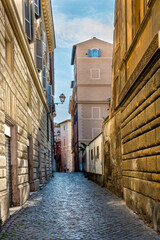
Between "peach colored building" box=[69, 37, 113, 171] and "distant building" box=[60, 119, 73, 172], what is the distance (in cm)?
2034

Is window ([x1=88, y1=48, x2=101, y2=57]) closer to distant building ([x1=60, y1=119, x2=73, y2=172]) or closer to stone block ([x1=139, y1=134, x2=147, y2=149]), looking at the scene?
distant building ([x1=60, y1=119, x2=73, y2=172])

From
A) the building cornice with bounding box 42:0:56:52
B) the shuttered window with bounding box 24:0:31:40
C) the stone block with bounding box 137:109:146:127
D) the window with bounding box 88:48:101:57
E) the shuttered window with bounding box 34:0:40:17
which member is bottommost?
the stone block with bounding box 137:109:146:127

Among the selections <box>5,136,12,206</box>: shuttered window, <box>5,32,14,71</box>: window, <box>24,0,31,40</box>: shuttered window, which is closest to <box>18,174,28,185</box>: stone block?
<box>5,136,12,206</box>: shuttered window

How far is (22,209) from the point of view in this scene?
10.0m

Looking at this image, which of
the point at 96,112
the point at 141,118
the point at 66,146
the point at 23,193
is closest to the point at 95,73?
the point at 96,112

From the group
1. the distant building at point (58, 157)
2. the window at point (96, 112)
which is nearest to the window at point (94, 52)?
the window at point (96, 112)

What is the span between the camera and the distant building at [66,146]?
2552 inches

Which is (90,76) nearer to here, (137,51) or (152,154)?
(137,51)

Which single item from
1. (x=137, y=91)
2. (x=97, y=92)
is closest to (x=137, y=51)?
(x=137, y=91)

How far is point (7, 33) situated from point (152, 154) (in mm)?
5767

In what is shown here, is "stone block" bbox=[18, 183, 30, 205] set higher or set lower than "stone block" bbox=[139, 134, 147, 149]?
lower

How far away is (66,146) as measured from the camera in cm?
6694

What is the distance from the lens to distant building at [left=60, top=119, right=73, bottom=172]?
6481 cm

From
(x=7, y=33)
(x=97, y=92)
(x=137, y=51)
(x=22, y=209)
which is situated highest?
(x=97, y=92)
